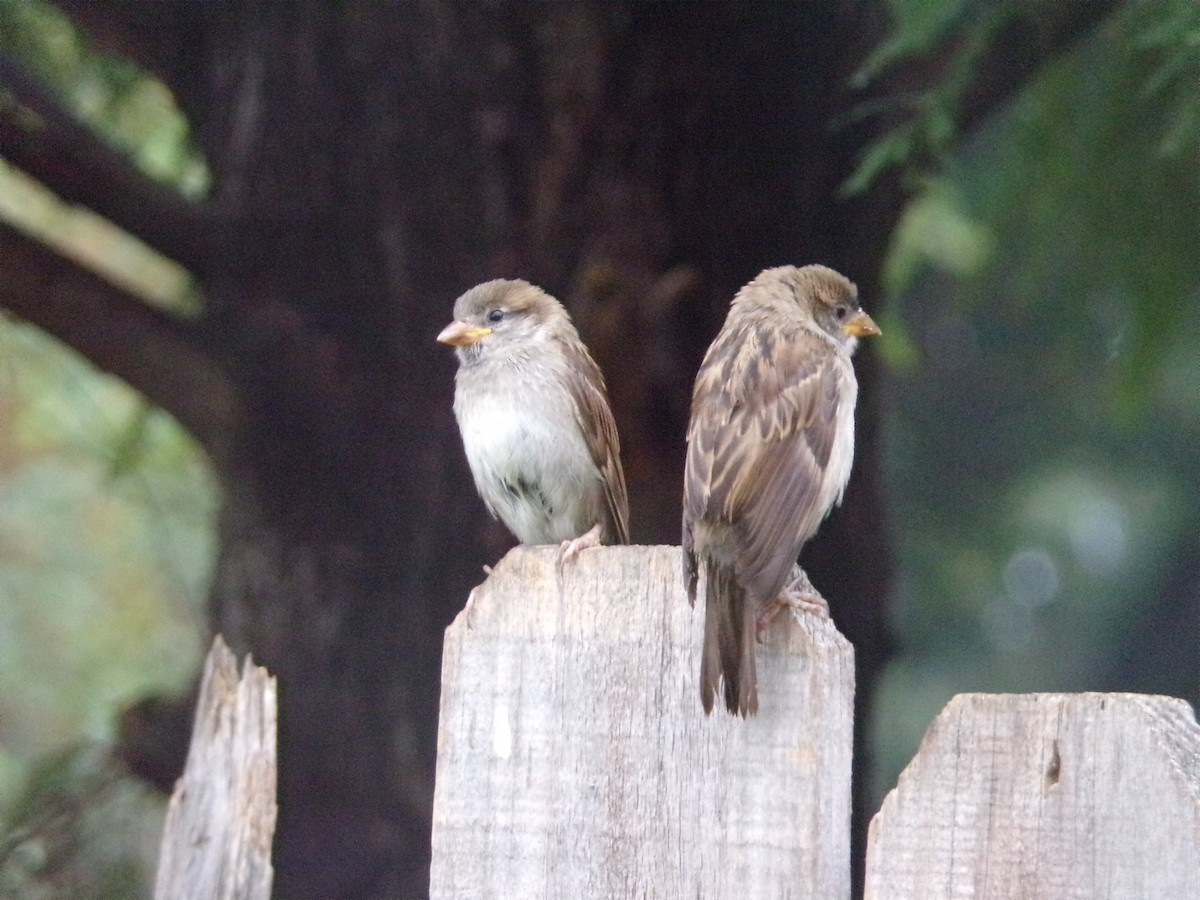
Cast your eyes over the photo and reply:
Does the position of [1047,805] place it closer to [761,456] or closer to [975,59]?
[761,456]

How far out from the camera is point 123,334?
408cm

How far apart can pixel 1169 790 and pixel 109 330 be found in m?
2.98

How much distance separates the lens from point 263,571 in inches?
165

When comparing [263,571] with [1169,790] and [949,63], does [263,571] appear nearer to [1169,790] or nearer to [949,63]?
[949,63]

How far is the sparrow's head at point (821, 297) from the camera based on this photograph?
3676mm

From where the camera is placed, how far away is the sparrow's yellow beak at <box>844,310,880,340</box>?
372cm

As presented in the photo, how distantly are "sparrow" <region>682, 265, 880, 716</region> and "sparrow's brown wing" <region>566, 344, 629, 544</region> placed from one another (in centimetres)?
64

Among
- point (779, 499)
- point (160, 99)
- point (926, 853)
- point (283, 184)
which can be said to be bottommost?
point (926, 853)

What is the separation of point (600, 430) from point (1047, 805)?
93.4 inches

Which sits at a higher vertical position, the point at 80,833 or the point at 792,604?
the point at 792,604

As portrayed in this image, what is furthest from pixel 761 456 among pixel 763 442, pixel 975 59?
pixel 975 59

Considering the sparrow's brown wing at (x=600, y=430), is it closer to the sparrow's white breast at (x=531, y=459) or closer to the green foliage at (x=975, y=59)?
the sparrow's white breast at (x=531, y=459)

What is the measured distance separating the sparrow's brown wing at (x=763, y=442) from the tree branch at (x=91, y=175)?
1548mm

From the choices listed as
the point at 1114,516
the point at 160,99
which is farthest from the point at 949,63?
the point at 1114,516
